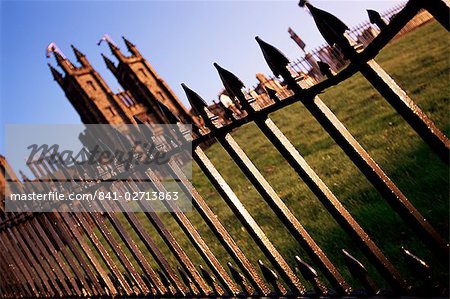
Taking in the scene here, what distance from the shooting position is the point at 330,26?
1.34 metres

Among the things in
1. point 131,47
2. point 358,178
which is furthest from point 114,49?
point 358,178

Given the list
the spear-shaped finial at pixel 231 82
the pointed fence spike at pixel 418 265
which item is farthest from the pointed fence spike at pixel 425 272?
the spear-shaped finial at pixel 231 82

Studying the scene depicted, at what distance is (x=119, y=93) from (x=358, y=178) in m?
29.4

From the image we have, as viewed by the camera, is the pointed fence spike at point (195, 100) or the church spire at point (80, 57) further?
the church spire at point (80, 57)

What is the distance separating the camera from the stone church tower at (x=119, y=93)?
2911 cm

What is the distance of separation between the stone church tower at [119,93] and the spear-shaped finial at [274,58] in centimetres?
2735

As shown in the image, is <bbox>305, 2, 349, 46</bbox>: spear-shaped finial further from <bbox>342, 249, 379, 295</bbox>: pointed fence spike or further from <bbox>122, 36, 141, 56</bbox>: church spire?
<bbox>122, 36, 141, 56</bbox>: church spire

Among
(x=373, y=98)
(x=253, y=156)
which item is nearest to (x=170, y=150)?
(x=253, y=156)

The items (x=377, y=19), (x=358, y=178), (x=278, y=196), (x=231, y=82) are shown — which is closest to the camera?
(x=377, y=19)

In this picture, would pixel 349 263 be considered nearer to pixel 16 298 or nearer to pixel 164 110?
pixel 164 110

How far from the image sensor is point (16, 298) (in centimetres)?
487

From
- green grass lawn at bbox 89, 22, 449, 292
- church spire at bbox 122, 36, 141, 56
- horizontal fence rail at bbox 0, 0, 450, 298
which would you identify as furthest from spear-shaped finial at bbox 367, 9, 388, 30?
church spire at bbox 122, 36, 141, 56

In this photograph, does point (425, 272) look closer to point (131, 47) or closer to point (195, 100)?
point (195, 100)

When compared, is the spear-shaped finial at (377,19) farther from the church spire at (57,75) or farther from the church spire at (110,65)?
the church spire at (57,75)
